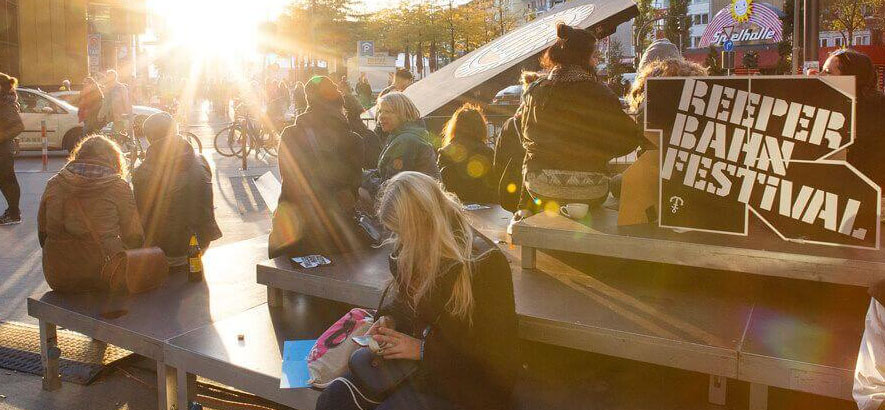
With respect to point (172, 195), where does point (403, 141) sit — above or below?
above

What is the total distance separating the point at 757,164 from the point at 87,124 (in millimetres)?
14205

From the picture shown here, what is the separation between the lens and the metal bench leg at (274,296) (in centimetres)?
534

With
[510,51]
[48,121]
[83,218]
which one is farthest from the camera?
[48,121]

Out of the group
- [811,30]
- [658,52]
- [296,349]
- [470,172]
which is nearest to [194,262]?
[296,349]

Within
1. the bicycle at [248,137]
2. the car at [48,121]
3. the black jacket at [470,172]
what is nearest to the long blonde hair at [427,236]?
the black jacket at [470,172]

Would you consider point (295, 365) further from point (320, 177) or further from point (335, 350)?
point (320, 177)

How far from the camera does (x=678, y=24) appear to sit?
75.0m

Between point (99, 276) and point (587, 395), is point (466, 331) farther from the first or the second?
point (99, 276)

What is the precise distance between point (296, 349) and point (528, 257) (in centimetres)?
149

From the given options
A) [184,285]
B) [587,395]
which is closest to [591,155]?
[587,395]

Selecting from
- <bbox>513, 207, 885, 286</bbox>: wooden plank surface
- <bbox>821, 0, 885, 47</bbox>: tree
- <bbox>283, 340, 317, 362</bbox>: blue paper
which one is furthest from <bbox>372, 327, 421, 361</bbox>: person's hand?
<bbox>821, 0, 885, 47</bbox>: tree

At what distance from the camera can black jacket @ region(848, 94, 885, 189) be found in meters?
4.71

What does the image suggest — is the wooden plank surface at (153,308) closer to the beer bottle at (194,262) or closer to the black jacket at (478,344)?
the beer bottle at (194,262)

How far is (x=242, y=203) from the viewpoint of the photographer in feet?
38.8
